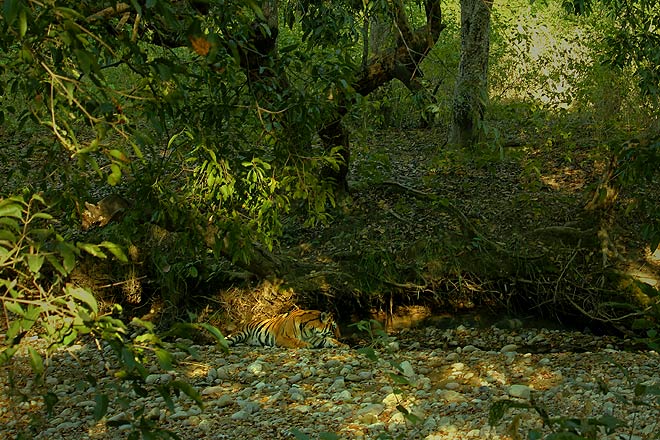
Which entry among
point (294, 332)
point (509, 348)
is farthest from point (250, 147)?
point (509, 348)

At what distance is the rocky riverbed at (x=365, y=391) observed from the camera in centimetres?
415

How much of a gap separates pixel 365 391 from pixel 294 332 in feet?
4.76

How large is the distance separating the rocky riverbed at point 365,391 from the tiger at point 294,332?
20 centimetres

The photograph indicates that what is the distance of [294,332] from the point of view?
626cm

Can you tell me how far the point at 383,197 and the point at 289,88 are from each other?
3935 mm

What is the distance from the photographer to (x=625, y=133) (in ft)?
28.6

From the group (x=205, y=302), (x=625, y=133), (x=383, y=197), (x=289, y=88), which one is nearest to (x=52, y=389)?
(x=205, y=302)

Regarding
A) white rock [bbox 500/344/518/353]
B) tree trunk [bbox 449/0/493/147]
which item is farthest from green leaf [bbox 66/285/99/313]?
tree trunk [bbox 449/0/493/147]

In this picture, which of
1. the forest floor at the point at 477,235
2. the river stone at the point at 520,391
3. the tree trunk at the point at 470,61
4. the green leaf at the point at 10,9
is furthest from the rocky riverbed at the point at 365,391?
the tree trunk at the point at 470,61

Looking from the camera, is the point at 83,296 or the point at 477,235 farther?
the point at 477,235

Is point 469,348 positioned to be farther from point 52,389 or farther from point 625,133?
point 625,133

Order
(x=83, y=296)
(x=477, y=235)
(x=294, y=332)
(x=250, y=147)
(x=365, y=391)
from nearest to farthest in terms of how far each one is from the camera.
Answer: (x=83, y=296) < (x=365, y=391) < (x=250, y=147) < (x=294, y=332) < (x=477, y=235)

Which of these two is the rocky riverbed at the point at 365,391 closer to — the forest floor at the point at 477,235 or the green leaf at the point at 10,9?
the forest floor at the point at 477,235

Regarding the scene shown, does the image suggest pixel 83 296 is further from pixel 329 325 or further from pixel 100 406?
pixel 329 325
